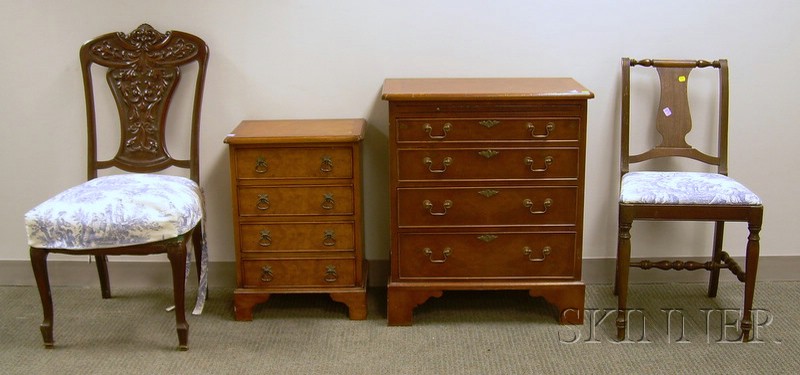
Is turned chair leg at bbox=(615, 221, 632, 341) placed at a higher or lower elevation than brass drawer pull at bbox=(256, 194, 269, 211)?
lower

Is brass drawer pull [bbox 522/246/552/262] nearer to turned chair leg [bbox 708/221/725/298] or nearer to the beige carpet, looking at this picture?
the beige carpet

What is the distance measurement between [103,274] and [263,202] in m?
0.92

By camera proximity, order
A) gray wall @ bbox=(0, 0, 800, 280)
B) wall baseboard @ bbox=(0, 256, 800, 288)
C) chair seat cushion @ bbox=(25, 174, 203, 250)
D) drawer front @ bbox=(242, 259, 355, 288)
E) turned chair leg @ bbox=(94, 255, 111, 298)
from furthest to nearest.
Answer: wall baseboard @ bbox=(0, 256, 800, 288) → turned chair leg @ bbox=(94, 255, 111, 298) → gray wall @ bbox=(0, 0, 800, 280) → drawer front @ bbox=(242, 259, 355, 288) → chair seat cushion @ bbox=(25, 174, 203, 250)

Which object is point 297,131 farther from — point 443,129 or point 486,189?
point 486,189

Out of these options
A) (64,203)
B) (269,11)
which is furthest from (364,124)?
(64,203)

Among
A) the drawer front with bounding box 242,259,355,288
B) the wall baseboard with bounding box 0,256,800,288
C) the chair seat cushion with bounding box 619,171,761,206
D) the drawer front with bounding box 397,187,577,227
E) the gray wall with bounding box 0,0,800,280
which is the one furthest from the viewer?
the wall baseboard with bounding box 0,256,800,288

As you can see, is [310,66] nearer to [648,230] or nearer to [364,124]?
[364,124]

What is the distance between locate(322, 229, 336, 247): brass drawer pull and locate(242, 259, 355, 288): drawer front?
8cm

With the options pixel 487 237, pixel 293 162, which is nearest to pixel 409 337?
pixel 487 237

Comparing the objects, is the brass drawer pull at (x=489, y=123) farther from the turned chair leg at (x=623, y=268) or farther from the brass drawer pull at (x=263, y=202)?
the brass drawer pull at (x=263, y=202)

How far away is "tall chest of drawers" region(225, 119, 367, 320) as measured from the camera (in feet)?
10.2

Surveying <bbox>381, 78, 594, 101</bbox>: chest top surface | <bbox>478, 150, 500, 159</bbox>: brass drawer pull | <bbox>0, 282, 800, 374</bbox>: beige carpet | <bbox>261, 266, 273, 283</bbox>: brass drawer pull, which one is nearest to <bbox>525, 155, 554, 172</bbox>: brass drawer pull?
<bbox>478, 150, 500, 159</bbox>: brass drawer pull

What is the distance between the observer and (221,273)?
3658 millimetres

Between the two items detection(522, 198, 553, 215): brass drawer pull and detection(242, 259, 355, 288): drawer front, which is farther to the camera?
detection(242, 259, 355, 288): drawer front
